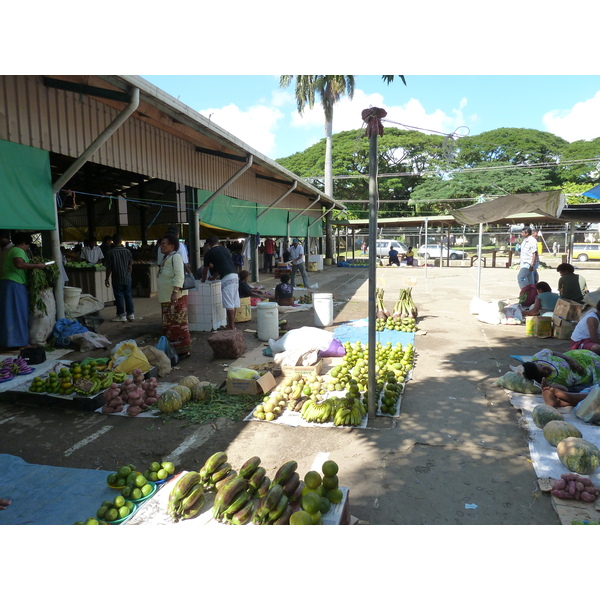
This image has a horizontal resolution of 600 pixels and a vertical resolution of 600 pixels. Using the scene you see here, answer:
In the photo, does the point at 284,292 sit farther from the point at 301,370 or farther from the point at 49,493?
the point at 49,493

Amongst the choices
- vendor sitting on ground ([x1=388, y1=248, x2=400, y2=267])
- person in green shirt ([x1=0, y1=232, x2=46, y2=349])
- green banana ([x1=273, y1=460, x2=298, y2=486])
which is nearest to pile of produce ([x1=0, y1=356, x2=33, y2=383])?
person in green shirt ([x1=0, y1=232, x2=46, y2=349])

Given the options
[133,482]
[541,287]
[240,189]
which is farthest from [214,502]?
[240,189]

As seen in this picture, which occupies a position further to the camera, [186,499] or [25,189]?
[25,189]

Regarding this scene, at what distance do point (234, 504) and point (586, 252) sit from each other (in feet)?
105

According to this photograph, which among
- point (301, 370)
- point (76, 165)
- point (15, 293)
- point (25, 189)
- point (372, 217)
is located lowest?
point (301, 370)

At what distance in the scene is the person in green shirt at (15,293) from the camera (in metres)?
6.31

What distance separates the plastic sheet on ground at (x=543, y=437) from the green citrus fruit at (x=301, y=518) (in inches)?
81.7

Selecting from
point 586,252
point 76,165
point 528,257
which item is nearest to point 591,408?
point 528,257

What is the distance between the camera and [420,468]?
361 cm

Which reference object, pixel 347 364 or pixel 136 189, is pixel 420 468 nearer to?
pixel 347 364

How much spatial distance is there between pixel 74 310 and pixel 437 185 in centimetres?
3350

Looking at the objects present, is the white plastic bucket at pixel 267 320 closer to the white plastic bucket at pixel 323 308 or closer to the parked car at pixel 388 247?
the white plastic bucket at pixel 323 308

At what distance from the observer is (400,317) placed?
31.2ft

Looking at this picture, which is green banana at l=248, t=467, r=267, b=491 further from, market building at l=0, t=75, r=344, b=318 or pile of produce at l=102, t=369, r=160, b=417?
market building at l=0, t=75, r=344, b=318
